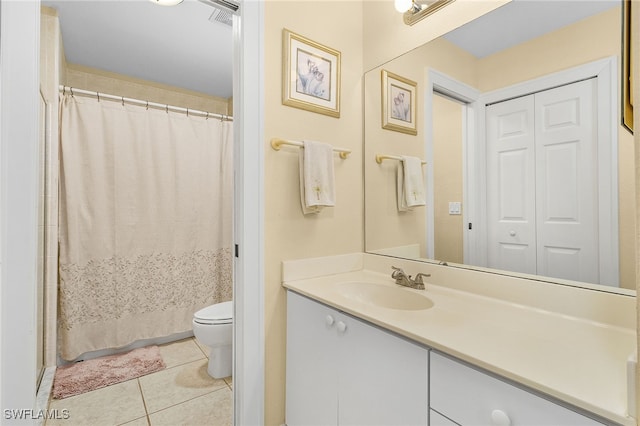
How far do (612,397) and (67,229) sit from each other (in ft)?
9.13

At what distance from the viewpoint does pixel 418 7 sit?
1.43 m

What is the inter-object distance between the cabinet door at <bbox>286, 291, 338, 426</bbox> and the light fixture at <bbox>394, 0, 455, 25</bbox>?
4.58ft

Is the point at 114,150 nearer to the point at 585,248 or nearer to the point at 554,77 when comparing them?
the point at 554,77

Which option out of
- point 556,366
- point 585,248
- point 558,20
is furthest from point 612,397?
point 558,20

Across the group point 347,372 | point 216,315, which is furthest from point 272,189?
point 216,315

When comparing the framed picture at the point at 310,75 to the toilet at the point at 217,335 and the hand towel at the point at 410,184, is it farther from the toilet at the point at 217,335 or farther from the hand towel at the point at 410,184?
the toilet at the point at 217,335

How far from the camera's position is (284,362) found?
1.43 m

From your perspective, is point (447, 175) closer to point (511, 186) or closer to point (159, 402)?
point (511, 186)

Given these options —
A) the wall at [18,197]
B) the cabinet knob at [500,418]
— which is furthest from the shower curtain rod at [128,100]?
the cabinet knob at [500,418]

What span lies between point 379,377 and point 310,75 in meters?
1.32

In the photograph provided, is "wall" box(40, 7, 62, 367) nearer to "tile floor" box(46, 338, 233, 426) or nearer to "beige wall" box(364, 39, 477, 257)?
"tile floor" box(46, 338, 233, 426)

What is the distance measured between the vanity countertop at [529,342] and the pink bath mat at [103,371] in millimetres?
1605

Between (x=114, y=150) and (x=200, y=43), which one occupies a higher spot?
(x=200, y=43)

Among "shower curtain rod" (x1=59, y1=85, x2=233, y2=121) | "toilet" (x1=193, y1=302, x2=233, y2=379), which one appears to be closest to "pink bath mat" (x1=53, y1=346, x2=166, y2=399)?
"toilet" (x1=193, y1=302, x2=233, y2=379)
